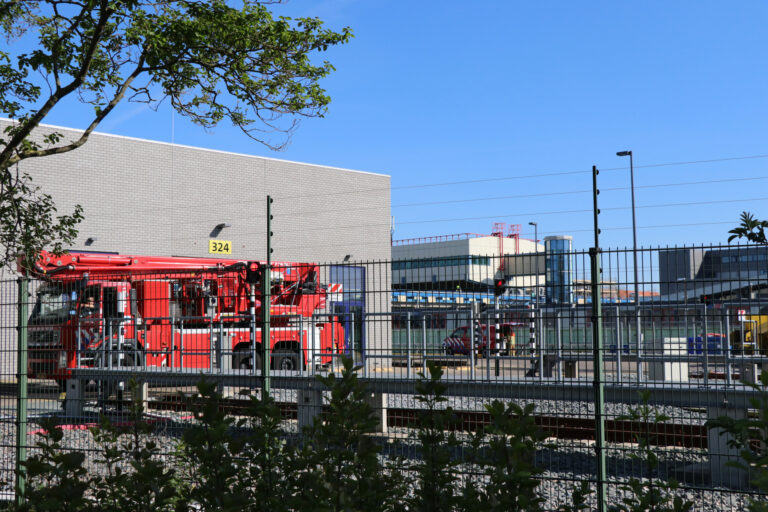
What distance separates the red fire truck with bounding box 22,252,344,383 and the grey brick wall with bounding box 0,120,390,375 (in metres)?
9.29

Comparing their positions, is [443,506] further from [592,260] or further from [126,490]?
[592,260]

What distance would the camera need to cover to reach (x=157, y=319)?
1320 cm

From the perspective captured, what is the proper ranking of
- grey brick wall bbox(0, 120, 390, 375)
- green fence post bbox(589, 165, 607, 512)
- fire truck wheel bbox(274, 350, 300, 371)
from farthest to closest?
grey brick wall bbox(0, 120, 390, 375) → fire truck wheel bbox(274, 350, 300, 371) → green fence post bbox(589, 165, 607, 512)

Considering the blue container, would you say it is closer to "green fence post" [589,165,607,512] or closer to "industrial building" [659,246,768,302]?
"industrial building" [659,246,768,302]

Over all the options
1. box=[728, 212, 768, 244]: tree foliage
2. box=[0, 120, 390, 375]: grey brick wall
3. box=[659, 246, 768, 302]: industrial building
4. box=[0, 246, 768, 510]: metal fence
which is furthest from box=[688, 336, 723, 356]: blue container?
box=[0, 120, 390, 375]: grey brick wall

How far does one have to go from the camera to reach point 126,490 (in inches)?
169

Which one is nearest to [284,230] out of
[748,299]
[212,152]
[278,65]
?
[212,152]

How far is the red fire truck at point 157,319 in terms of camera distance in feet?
32.6

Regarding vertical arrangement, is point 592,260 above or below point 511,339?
above

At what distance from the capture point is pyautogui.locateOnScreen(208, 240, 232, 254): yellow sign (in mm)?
30953

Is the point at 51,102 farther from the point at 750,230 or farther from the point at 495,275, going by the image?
the point at 750,230

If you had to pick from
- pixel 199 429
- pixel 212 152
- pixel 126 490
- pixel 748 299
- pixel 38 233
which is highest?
pixel 212 152

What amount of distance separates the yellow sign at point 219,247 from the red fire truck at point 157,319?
36.6ft

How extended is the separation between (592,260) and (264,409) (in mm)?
3116
